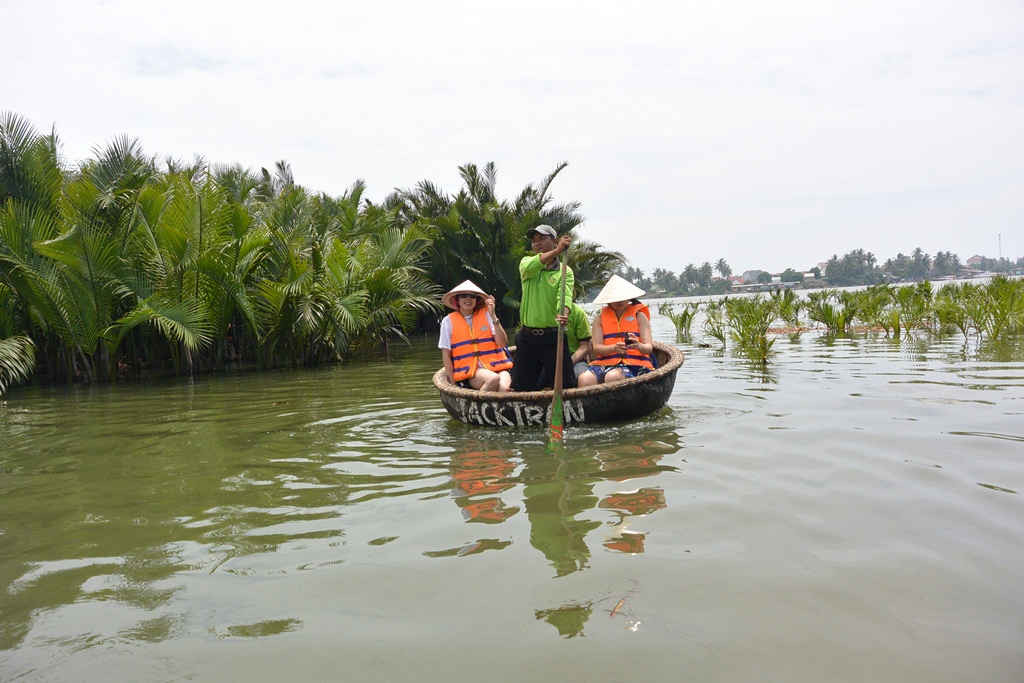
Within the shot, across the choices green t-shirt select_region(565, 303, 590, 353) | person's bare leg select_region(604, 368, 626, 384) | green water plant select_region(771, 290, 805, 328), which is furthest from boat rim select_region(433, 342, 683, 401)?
green water plant select_region(771, 290, 805, 328)

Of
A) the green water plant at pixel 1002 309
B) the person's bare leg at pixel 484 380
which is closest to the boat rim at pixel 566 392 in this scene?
the person's bare leg at pixel 484 380

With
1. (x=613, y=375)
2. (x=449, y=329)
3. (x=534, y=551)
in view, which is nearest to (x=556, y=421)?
(x=613, y=375)

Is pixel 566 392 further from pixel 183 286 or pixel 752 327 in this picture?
pixel 183 286

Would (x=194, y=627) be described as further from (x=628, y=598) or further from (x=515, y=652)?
(x=628, y=598)

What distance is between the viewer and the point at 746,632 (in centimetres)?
260

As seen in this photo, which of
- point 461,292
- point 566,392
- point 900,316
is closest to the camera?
point 566,392

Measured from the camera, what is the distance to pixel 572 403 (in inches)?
248

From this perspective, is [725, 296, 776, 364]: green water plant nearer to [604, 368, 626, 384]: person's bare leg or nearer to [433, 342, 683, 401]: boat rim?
[604, 368, 626, 384]: person's bare leg

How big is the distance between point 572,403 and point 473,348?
142 centimetres

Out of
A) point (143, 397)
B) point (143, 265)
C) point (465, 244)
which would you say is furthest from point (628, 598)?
point (465, 244)

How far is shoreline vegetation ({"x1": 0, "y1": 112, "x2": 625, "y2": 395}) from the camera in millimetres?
10547

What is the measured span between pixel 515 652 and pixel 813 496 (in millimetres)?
2322

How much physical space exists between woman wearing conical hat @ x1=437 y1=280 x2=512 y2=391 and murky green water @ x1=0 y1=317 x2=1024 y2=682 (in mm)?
699

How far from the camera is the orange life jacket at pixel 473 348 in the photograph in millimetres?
7234
